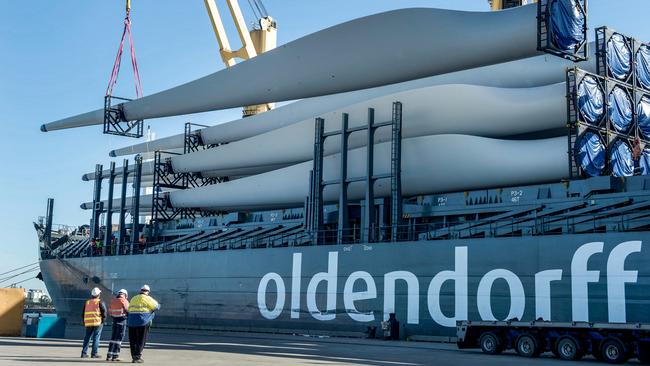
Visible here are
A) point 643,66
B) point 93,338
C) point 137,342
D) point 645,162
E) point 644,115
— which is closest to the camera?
point 137,342

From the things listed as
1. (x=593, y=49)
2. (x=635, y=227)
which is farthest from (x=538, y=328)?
(x=593, y=49)

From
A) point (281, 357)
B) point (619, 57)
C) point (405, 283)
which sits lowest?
point (281, 357)

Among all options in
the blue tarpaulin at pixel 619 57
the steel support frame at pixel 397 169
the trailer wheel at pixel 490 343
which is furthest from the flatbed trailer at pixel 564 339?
the blue tarpaulin at pixel 619 57

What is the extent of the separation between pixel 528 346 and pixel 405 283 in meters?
10.5

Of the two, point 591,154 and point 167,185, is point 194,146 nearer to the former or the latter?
point 167,185

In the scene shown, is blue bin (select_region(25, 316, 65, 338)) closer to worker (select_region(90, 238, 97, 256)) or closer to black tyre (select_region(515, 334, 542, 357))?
black tyre (select_region(515, 334, 542, 357))

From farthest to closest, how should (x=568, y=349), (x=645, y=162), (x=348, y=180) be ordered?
1. (x=348, y=180)
2. (x=645, y=162)
3. (x=568, y=349)

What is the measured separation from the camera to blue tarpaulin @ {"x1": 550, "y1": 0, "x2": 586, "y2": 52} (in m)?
32.2

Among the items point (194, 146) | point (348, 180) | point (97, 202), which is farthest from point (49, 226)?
point (348, 180)

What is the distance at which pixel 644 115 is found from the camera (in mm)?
37500

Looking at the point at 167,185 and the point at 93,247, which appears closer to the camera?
the point at 167,185

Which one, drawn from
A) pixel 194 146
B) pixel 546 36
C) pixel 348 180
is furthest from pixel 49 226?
pixel 546 36

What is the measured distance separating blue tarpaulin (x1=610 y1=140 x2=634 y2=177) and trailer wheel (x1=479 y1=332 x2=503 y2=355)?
14461 mm

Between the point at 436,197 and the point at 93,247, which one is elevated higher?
the point at 436,197
